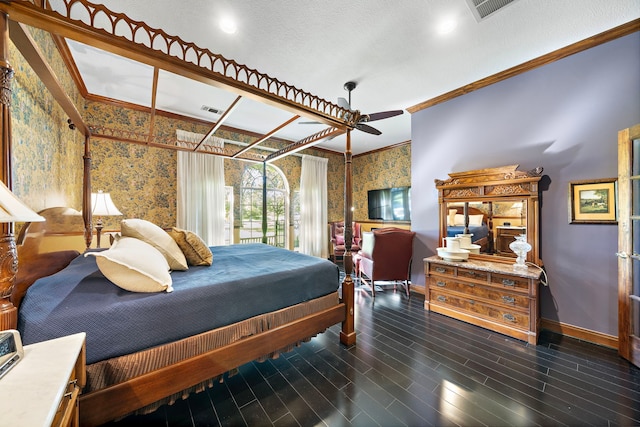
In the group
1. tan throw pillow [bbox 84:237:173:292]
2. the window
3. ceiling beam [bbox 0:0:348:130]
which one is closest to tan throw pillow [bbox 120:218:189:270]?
tan throw pillow [bbox 84:237:173:292]

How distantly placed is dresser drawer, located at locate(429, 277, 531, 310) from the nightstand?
3141mm

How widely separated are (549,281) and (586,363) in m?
0.83

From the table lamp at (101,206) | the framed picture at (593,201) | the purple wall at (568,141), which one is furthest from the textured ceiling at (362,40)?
the table lamp at (101,206)

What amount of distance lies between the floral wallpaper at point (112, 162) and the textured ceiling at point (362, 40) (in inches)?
20.0

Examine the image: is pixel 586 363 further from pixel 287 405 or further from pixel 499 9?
pixel 499 9

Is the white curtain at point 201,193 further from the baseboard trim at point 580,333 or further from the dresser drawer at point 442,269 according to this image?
the baseboard trim at point 580,333

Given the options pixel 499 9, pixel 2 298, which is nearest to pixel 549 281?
pixel 499 9

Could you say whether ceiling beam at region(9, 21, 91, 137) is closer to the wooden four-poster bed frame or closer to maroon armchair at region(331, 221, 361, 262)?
the wooden four-poster bed frame

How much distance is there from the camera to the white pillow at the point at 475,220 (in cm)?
299

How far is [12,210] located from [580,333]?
409 cm

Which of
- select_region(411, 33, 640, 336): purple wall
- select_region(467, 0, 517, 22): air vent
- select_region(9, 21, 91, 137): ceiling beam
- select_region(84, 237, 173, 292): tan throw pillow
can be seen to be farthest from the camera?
select_region(411, 33, 640, 336): purple wall

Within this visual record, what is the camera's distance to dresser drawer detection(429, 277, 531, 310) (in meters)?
2.27

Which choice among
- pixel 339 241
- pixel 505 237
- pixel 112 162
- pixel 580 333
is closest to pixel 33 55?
pixel 112 162

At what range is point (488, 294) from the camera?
8.13ft
